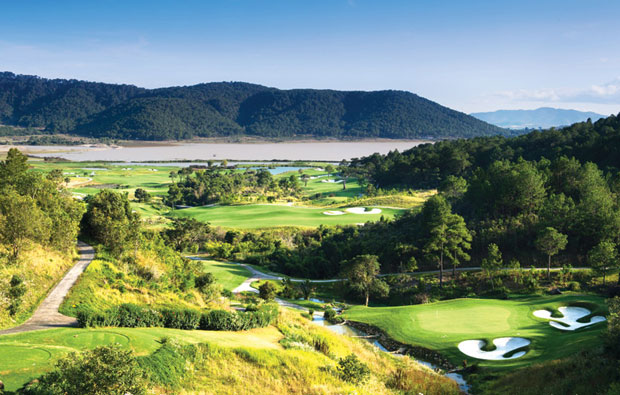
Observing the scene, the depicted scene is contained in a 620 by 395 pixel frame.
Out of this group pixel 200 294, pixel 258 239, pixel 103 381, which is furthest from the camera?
pixel 258 239

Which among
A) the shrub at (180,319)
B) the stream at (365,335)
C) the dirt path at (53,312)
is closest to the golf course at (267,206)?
the stream at (365,335)

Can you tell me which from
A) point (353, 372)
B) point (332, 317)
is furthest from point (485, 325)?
point (353, 372)

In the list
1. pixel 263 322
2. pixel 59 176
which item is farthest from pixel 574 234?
pixel 59 176

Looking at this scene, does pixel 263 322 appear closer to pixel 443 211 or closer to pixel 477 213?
pixel 443 211

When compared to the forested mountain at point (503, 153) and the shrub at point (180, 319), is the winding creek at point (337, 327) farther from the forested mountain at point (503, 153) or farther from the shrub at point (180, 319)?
the forested mountain at point (503, 153)

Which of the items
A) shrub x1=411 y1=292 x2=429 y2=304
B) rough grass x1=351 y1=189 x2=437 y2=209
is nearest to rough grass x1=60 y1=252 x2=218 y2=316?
shrub x1=411 y1=292 x2=429 y2=304

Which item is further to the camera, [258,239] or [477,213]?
[258,239]
